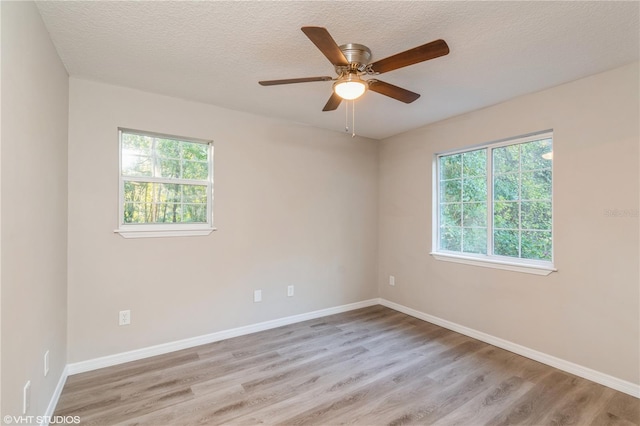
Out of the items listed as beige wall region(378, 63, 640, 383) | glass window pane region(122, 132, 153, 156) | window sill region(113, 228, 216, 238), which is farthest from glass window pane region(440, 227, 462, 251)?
glass window pane region(122, 132, 153, 156)

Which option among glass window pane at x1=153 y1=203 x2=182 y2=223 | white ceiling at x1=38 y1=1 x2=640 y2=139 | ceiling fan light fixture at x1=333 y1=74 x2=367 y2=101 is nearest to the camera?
white ceiling at x1=38 y1=1 x2=640 y2=139

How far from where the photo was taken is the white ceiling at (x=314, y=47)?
167cm

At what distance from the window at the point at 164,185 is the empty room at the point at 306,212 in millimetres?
21

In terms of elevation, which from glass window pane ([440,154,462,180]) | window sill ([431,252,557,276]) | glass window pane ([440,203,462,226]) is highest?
glass window pane ([440,154,462,180])

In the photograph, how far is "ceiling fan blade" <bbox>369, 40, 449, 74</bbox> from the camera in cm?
153

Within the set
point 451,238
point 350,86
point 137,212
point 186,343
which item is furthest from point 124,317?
point 451,238

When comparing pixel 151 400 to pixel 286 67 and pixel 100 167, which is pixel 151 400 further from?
pixel 286 67

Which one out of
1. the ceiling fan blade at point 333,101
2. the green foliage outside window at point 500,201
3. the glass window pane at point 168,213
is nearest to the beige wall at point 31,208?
the glass window pane at point 168,213

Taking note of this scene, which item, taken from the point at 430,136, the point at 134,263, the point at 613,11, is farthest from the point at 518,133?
the point at 134,263

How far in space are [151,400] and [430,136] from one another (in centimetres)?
378

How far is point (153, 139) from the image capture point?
2877 mm

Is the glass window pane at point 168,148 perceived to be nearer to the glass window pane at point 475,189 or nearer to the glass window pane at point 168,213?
the glass window pane at point 168,213

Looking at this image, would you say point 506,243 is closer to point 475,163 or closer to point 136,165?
point 475,163

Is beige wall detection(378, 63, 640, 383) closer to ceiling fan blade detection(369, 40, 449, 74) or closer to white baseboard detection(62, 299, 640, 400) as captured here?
white baseboard detection(62, 299, 640, 400)
